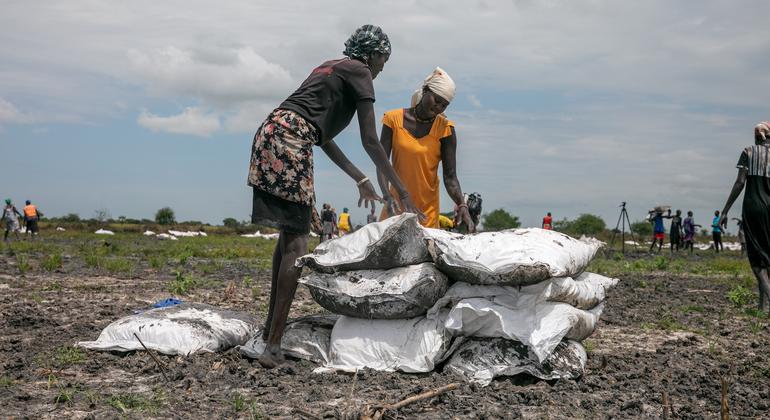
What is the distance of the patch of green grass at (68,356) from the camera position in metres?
4.06

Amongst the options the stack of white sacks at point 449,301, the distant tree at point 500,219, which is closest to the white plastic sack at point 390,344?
the stack of white sacks at point 449,301

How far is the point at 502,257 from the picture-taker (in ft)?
12.4

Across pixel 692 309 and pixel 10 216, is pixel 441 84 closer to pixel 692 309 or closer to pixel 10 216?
pixel 692 309

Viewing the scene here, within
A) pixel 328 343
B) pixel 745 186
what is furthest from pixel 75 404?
pixel 745 186

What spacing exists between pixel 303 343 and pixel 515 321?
121 centimetres

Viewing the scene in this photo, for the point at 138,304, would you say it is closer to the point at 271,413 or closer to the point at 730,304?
the point at 271,413

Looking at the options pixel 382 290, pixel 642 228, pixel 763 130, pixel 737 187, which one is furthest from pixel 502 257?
pixel 642 228

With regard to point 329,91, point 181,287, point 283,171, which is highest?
point 329,91

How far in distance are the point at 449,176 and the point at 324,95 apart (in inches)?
43.6

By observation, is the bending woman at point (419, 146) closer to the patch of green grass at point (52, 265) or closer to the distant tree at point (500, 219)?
the patch of green grass at point (52, 265)

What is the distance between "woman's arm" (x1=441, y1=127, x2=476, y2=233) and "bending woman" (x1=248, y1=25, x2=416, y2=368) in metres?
0.71

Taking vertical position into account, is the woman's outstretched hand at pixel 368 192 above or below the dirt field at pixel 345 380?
above

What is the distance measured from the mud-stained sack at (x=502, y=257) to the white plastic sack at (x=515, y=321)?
5.1 inches

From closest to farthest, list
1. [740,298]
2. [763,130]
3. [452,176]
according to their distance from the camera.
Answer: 1. [452,176]
2. [763,130]
3. [740,298]
